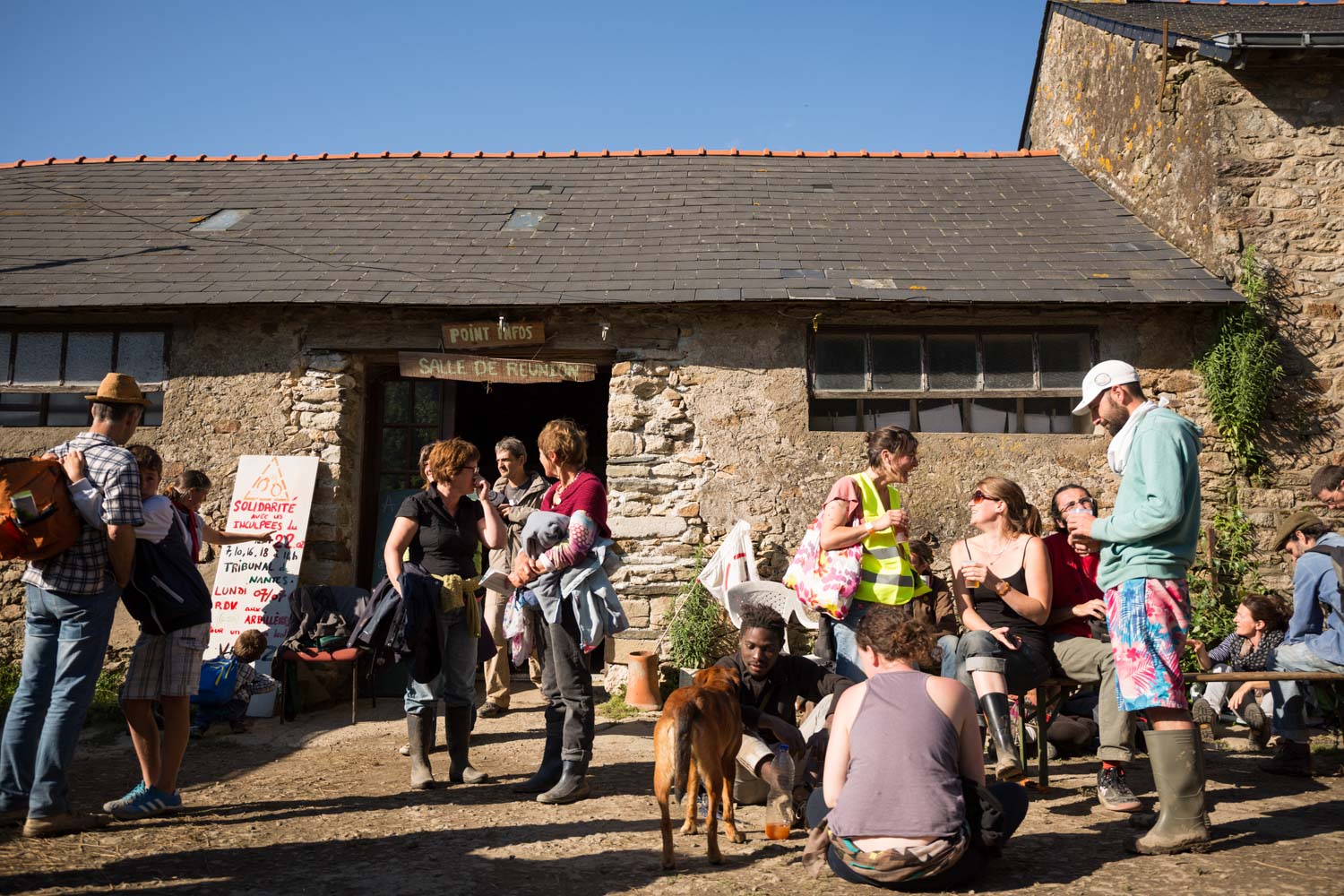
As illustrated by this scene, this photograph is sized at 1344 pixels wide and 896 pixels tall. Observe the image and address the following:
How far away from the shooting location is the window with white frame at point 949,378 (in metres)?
7.43

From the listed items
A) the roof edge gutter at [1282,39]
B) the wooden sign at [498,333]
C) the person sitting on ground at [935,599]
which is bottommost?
the person sitting on ground at [935,599]

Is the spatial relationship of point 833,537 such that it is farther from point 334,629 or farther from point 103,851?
point 334,629

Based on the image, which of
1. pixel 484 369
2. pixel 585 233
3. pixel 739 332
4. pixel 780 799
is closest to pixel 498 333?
pixel 484 369

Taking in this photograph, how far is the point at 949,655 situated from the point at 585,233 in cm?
562

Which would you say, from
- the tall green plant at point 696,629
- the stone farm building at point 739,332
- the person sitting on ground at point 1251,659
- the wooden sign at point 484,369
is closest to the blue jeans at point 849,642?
the person sitting on ground at point 1251,659

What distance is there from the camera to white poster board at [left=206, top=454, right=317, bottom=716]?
7043mm

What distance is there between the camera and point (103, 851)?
3.53 meters

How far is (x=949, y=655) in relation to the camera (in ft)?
13.9

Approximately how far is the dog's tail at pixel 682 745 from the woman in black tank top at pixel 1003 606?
128 cm

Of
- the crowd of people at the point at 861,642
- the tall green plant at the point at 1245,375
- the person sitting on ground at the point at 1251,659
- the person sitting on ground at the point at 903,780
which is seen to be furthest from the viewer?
the tall green plant at the point at 1245,375

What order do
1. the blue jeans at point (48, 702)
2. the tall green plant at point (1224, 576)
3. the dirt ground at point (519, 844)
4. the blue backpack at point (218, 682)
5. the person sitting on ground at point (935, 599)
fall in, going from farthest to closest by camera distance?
1. the tall green plant at point (1224, 576)
2. the blue backpack at point (218, 682)
3. the person sitting on ground at point (935, 599)
4. the blue jeans at point (48, 702)
5. the dirt ground at point (519, 844)

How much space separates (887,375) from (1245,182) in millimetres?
3213

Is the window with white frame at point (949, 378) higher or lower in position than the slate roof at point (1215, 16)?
lower

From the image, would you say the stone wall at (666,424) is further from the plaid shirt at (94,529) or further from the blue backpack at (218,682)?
the plaid shirt at (94,529)
